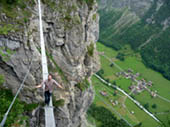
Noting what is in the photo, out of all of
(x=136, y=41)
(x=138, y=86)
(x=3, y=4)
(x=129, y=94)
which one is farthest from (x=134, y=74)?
(x=3, y=4)

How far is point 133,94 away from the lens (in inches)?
4540

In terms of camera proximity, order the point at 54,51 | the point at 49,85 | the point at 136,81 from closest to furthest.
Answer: the point at 49,85, the point at 54,51, the point at 136,81

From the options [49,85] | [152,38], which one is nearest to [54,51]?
[49,85]

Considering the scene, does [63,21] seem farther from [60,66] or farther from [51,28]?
[60,66]

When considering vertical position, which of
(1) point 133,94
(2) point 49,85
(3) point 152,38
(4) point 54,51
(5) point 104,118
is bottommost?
(1) point 133,94

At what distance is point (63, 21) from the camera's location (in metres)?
26.2

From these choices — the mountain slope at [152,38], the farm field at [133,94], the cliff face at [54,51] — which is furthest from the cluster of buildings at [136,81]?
the cliff face at [54,51]

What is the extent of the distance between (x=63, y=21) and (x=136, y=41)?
165m

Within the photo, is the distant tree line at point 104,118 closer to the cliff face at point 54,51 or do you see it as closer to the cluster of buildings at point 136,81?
the cluster of buildings at point 136,81

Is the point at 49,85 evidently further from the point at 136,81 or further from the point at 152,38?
the point at 152,38

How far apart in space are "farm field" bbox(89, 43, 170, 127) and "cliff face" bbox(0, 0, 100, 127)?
228ft

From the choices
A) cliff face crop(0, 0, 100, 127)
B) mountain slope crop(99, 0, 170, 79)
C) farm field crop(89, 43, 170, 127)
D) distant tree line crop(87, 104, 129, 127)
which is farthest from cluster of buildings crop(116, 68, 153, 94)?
cliff face crop(0, 0, 100, 127)

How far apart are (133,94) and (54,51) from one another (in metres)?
101

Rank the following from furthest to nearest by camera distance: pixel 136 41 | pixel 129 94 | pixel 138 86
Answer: pixel 136 41, pixel 138 86, pixel 129 94
